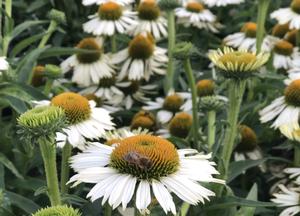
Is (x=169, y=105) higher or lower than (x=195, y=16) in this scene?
lower

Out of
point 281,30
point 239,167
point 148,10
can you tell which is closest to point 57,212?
point 239,167

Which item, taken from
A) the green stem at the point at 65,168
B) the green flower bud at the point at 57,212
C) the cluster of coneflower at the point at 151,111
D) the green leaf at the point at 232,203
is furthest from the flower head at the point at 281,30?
the green flower bud at the point at 57,212

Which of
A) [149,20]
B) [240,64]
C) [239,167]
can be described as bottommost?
[239,167]

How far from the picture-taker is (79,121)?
5.32ft

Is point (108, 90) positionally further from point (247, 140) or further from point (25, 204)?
point (25, 204)

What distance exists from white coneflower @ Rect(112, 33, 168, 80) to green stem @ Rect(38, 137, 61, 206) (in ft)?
4.38

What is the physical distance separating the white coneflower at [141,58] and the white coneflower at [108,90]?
0.16 feet

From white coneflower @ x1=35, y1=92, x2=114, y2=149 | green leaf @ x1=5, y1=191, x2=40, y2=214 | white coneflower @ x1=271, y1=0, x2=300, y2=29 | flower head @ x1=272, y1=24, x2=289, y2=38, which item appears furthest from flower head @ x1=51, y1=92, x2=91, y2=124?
flower head @ x1=272, y1=24, x2=289, y2=38

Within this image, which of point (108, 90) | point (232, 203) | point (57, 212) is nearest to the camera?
point (57, 212)

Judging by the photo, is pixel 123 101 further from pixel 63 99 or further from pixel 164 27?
pixel 63 99

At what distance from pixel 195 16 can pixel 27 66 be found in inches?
45.9

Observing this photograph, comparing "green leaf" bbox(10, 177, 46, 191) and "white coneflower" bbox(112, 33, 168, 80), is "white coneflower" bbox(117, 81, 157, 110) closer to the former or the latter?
"white coneflower" bbox(112, 33, 168, 80)

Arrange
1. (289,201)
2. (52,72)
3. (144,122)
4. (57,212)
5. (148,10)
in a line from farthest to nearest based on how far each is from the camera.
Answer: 1. (148,10)
2. (144,122)
3. (52,72)
4. (289,201)
5. (57,212)

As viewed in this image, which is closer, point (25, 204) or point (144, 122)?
point (25, 204)
